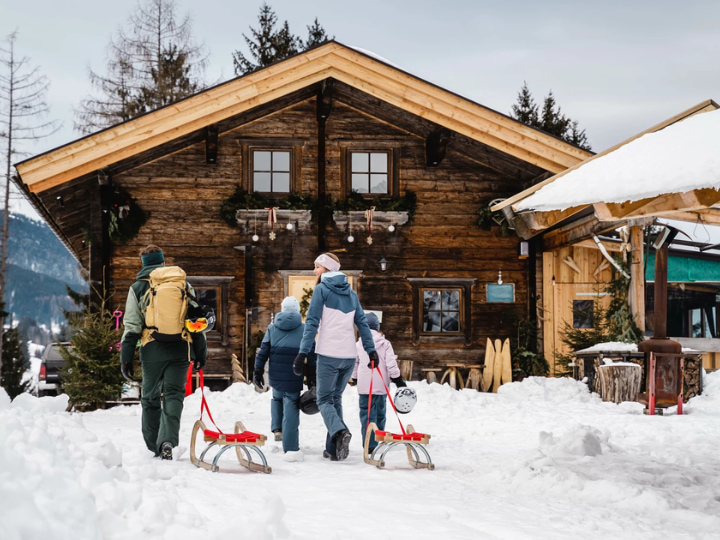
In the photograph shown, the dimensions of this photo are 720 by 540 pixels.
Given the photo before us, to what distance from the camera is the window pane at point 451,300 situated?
1548 centimetres

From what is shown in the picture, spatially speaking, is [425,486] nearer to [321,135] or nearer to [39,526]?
[39,526]

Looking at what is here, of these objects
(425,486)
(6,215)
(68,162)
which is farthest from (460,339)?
(6,215)

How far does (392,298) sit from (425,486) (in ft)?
31.0

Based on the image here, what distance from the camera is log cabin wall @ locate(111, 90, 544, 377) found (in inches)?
588

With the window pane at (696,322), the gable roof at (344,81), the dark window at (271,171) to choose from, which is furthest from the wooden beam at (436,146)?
the window pane at (696,322)

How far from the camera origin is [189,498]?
15.4 ft

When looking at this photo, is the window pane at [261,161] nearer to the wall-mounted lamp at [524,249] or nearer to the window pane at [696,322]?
the wall-mounted lamp at [524,249]

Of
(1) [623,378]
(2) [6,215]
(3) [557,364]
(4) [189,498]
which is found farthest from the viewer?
(2) [6,215]

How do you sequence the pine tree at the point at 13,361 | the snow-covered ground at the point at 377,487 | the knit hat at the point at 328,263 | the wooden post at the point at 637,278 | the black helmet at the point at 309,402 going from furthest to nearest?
1. the pine tree at the point at 13,361
2. the wooden post at the point at 637,278
3. the black helmet at the point at 309,402
4. the knit hat at the point at 328,263
5. the snow-covered ground at the point at 377,487

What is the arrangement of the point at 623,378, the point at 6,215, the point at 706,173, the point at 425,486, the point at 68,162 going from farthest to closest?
the point at 6,215, the point at 68,162, the point at 623,378, the point at 425,486, the point at 706,173

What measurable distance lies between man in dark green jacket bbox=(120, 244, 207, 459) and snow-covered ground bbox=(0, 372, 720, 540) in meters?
0.27

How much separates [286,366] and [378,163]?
27.4 feet

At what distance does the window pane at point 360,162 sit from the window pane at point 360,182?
0.39 feet

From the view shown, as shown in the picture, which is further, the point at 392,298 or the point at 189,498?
the point at 392,298
